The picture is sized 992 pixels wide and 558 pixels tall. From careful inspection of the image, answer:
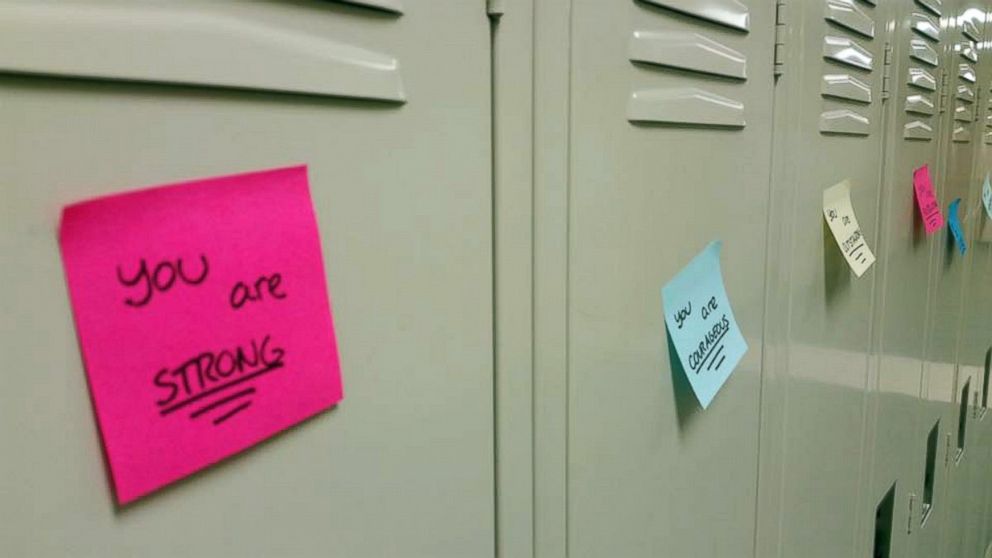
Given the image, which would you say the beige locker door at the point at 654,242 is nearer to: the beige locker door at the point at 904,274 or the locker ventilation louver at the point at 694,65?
the locker ventilation louver at the point at 694,65

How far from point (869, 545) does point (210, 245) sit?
53.8 inches

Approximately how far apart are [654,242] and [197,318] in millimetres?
407

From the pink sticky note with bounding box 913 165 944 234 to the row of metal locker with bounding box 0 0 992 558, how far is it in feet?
1.41

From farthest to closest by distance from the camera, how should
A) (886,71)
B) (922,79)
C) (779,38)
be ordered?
(922,79)
(886,71)
(779,38)

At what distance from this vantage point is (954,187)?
1725 mm

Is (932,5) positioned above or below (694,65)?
above

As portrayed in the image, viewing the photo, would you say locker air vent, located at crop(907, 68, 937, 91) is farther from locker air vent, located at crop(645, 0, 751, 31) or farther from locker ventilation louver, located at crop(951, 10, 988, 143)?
locker air vent, located at crop(645, 0, 751, 31)

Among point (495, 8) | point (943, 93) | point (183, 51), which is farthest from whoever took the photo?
point (943, 93)

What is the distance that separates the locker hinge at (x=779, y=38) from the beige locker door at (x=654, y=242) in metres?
0.01

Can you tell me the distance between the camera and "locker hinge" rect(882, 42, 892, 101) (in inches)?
45.7

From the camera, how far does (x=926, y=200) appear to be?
55.2 inches

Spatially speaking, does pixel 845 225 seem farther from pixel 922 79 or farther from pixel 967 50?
pixel 967 50

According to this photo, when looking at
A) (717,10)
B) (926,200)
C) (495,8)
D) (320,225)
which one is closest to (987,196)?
(926,200)

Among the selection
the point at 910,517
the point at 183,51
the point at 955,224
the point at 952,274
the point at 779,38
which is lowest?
the point at 910,517
